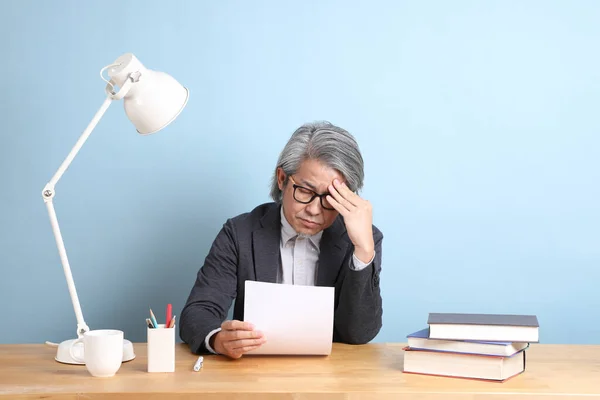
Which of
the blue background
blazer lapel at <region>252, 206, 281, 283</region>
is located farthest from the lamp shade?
the blue background

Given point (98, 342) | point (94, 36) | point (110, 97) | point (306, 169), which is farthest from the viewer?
point (94, 36)

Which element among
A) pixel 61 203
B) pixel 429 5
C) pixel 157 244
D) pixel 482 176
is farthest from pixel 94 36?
pixel 482 176

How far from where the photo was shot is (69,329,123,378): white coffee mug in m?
1.67

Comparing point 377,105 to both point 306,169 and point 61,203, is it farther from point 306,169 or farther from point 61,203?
point 61,203

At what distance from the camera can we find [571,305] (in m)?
2.80

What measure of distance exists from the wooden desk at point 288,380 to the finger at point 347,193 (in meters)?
0.43

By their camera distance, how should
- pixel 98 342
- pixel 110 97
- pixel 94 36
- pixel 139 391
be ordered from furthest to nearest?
pixel 94 36 → pixel 110 97 → pixel 98 342 → pixel 139 391

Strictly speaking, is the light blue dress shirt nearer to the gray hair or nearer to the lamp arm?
the gray hair

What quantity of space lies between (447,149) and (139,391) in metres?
1.62

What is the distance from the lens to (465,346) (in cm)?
173

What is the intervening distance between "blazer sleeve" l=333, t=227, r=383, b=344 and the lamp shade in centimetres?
67

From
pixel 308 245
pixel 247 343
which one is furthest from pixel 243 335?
pixel 308 245

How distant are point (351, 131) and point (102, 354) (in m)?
1.40

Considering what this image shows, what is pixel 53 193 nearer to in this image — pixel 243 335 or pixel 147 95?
pixel 147 95
